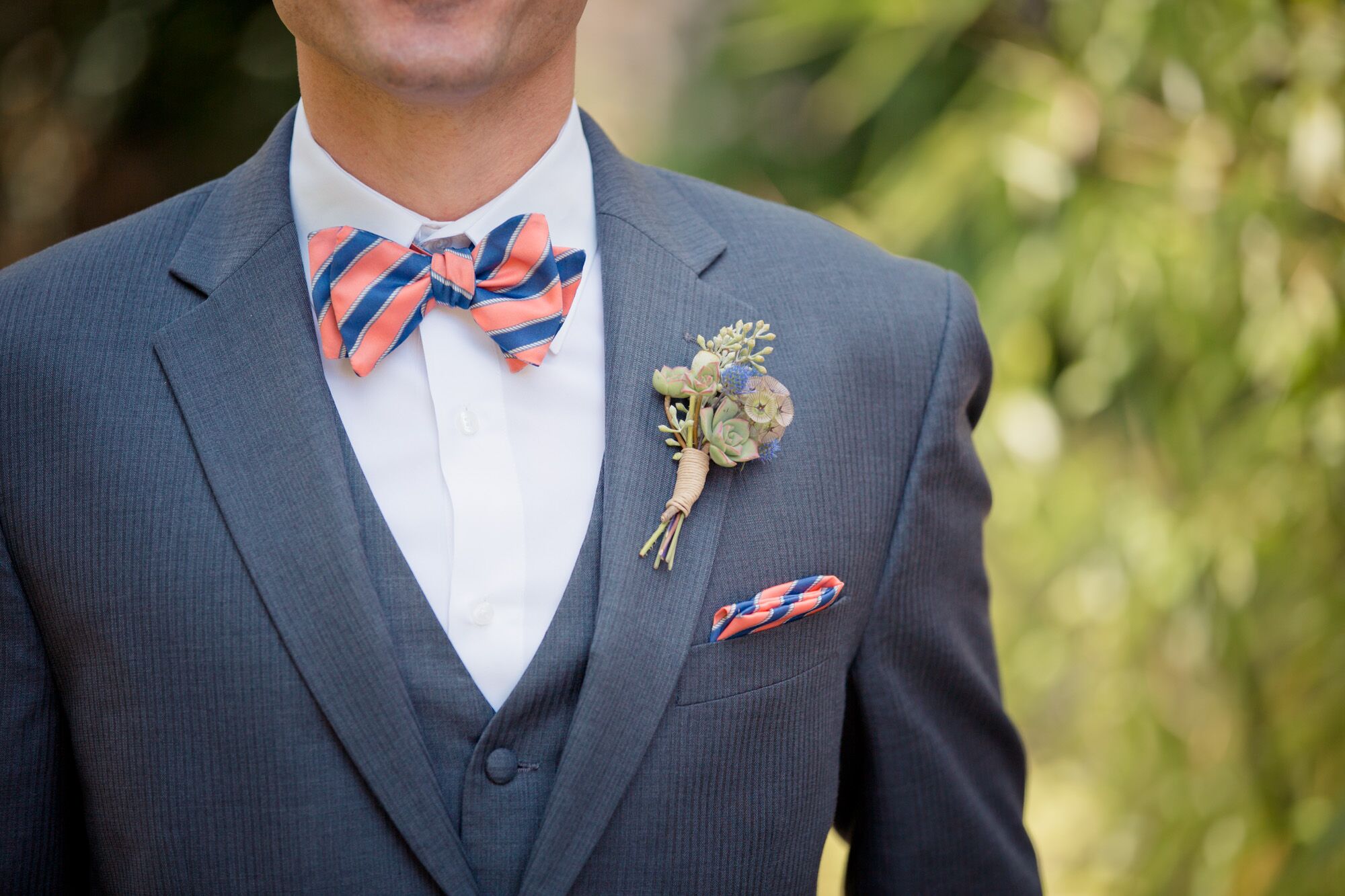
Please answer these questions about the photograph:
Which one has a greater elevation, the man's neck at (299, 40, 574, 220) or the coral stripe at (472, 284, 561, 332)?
the man's neck at (299, 40, 574, 220)

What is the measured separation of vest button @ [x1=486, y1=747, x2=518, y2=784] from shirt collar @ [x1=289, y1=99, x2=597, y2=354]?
0.98 feet

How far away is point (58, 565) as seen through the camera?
0.77 meters

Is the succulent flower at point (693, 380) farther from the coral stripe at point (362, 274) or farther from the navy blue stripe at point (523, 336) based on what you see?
the coral stripe at point (362, 274)

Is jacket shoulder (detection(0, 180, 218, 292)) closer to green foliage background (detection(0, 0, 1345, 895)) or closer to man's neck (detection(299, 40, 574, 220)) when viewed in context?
man's neck (detection(299, 40, 574, 220))

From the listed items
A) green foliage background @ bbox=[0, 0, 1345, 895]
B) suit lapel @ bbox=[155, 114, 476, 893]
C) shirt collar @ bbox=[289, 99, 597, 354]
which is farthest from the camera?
green foliage background @ bbox=[0, 0, 1345, 895]

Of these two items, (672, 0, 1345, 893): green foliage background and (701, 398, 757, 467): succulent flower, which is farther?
(672, 0, 1345, 893): green foliage background

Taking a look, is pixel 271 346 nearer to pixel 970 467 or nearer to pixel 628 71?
pixel 970 467

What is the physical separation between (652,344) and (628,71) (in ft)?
6.73

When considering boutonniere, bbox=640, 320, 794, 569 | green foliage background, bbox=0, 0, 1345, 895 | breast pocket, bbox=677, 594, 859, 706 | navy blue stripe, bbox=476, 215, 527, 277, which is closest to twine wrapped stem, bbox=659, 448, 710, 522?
boutonniere, bbox=640, 320, 794, 569

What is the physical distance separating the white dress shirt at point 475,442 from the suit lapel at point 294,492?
4 centimetres

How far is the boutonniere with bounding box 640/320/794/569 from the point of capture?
0.82m

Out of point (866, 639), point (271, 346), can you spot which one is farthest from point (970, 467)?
point (271, 346)

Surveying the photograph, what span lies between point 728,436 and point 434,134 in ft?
1.02

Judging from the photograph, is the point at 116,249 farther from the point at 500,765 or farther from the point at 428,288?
the point at 500,765
